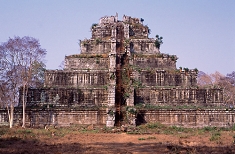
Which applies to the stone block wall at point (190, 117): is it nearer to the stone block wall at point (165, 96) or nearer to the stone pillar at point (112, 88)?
the stone block wall at point (165, 96)

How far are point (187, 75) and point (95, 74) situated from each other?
10.9 meters

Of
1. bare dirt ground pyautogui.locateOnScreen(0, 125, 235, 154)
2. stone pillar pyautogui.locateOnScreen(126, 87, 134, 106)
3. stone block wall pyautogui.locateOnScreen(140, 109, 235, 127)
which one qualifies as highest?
stone pillar pyautogui.locateOnScreen(126, 87, 134, 106)

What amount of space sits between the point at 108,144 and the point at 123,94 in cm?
1327

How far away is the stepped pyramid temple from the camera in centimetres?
3197

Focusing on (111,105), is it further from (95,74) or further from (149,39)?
(149,39)

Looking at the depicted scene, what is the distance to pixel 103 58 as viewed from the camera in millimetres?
36938

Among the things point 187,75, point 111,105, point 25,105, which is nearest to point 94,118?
point 111,105

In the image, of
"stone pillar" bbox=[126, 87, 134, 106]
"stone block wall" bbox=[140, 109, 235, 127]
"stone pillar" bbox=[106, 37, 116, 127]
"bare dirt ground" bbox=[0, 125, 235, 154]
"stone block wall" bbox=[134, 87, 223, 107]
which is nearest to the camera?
"bare dirt ground" bbox=[0, 125, 235, 154]

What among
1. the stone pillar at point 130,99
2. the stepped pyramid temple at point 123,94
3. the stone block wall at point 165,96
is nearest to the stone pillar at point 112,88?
A: the stepped pyramid temple at point 123,94

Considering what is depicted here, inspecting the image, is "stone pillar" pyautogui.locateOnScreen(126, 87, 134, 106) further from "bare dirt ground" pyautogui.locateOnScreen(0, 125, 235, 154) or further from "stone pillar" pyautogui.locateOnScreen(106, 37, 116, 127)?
"bare dirt ground" pyautogui.locateOnScreen(0, 125, 235, 154)

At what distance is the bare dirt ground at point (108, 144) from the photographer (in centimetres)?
1678

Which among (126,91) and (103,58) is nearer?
(126,91)

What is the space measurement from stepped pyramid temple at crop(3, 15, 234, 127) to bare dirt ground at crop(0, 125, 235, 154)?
4571 millimetres

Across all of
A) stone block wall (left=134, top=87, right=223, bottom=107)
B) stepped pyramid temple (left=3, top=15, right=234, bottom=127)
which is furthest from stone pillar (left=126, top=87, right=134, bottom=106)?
stone block wall (left=134, top=87, right=223, bottom=107)
